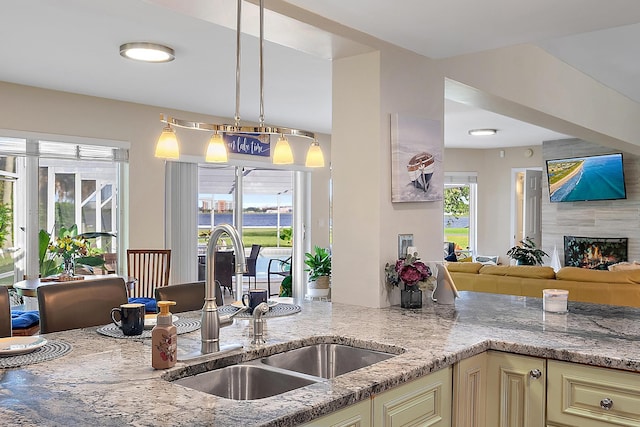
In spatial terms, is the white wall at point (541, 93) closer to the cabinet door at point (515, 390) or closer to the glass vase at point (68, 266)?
the cabinet door at point (515, 390)

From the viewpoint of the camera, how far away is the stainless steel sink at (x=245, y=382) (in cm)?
184

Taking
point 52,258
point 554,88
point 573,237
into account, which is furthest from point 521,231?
point 52,258

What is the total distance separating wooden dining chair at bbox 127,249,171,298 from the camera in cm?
568

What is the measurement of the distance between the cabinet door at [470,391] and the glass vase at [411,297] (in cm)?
69

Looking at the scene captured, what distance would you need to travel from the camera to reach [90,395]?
152cm

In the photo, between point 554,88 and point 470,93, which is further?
point 554,88

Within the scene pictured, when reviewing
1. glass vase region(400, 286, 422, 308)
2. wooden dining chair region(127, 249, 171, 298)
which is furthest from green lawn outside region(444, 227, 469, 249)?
glass vase region(400, 286, 422, 308)

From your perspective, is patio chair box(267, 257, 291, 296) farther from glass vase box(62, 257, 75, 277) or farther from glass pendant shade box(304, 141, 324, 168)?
glass pendant shade box(304, 141, 324, 168)

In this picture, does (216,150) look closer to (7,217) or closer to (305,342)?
(305,342)

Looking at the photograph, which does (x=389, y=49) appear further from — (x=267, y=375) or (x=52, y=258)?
(x=52, y=258)

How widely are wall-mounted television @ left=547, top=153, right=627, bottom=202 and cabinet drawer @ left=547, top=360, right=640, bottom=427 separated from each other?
23.7ft

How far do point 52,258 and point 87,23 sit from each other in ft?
9.99

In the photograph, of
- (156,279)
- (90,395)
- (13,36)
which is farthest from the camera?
(156,279)

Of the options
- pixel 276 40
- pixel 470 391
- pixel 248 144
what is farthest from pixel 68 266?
pixel 470 391
